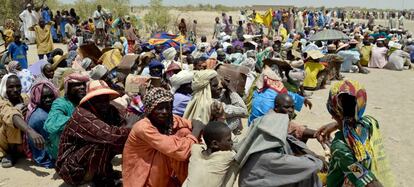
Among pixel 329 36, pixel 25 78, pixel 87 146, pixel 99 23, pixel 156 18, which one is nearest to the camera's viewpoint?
pixel 87 146

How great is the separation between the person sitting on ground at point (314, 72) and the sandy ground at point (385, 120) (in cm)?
26

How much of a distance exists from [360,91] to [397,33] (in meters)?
20.3

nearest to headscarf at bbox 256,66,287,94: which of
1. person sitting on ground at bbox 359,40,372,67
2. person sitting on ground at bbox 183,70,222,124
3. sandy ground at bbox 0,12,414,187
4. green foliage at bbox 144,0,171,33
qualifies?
person sitting on ground at bbox 183,70,222,124

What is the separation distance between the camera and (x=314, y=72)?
10.4 m

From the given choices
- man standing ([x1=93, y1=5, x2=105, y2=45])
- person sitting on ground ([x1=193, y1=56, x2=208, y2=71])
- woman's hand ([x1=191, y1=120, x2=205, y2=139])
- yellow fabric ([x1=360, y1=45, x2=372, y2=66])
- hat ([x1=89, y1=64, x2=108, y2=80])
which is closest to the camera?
woman's hand ([x1=191, y1=120, x2=205, y2=139])

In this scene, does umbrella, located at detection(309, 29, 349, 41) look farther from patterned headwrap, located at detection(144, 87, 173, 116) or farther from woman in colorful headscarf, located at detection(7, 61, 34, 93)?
patterned headwrap, located at detection(144, 87, 173, 116)

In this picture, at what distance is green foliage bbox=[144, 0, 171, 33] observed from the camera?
24922 mm

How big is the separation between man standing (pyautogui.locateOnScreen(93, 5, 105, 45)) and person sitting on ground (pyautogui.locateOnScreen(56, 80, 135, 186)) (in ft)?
46.1

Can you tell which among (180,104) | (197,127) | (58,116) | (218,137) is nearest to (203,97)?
(197,127)

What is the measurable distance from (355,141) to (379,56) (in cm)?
1302

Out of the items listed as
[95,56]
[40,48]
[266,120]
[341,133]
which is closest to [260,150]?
[266,120]

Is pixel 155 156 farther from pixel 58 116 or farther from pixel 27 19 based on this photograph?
pixel 27 19

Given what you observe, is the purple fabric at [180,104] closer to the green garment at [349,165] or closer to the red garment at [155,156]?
the red garment at [155,156]

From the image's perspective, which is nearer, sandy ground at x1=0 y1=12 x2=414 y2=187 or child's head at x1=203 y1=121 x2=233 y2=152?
child's head at x1=203 y1=121 x2=233 y2=152
